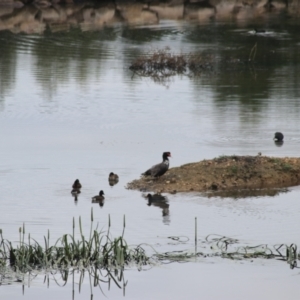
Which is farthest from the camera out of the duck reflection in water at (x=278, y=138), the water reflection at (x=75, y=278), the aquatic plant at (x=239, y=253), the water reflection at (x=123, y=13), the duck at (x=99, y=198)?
the water reflection at (x=123, y=13)

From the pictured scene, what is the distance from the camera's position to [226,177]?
21.2 meters

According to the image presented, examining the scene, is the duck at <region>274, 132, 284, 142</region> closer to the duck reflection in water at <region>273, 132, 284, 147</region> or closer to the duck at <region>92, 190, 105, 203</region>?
the duck reflection in water at <region>273, 132, 284, 147</region>

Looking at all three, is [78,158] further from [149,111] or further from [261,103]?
[261,103]

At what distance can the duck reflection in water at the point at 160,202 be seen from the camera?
1920 centimetres

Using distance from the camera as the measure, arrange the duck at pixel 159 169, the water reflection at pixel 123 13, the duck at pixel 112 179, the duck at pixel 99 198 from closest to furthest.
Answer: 1. the duck at pixel 99 198
2. the duck at pixel 159 169
3. the duck at pixel 112 179
4. the water reflection at pixel 123 13

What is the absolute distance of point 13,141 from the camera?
2700cm

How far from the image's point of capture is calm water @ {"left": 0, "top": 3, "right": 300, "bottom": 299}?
49.6 feet

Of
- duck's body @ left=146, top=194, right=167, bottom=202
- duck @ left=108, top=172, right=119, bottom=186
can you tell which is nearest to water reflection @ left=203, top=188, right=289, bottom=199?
duck's body @ left=146, top=194, right=167, bottom=202

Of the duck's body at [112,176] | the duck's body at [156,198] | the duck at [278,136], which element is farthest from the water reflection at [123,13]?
the duck's body at [156,198]

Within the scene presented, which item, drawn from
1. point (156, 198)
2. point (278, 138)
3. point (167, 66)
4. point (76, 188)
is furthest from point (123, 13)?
point (156, 198)

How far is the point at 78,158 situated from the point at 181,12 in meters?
40.1

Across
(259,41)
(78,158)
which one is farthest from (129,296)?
(259,41)

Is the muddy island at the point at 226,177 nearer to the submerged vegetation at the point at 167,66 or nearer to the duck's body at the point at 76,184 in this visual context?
the duck's body at the point at 76,184

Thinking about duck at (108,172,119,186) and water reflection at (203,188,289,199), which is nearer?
water reflection at (203,188,289,199)
